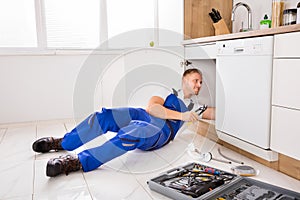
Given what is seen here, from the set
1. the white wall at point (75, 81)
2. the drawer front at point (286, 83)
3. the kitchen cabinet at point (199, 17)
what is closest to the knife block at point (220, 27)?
the kitchen cabinet at point (199, 17)

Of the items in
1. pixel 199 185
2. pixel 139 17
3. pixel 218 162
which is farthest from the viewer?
pixel 139 17

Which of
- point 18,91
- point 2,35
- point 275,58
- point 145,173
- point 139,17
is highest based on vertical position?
point 139,17

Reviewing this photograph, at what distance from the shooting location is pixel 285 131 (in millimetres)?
1452

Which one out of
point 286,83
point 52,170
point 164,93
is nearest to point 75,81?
point 164,93

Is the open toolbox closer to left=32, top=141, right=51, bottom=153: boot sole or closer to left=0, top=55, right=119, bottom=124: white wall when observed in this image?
left=32, top=141, right=51, bottom=153: boot sole

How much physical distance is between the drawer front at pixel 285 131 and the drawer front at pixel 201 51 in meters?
0.69

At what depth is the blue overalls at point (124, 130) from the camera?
1634mm

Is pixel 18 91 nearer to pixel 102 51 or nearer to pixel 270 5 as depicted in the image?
pixel 102 51

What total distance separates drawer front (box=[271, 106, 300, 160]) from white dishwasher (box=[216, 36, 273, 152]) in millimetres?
44

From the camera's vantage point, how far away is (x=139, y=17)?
3.34 meters

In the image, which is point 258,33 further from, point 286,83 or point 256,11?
point 256,11

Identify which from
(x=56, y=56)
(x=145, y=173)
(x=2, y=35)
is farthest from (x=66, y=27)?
(x=145, y=173)

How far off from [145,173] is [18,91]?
185 cm

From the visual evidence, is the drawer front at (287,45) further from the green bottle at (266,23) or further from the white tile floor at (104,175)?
the green bottle at (266,23)
